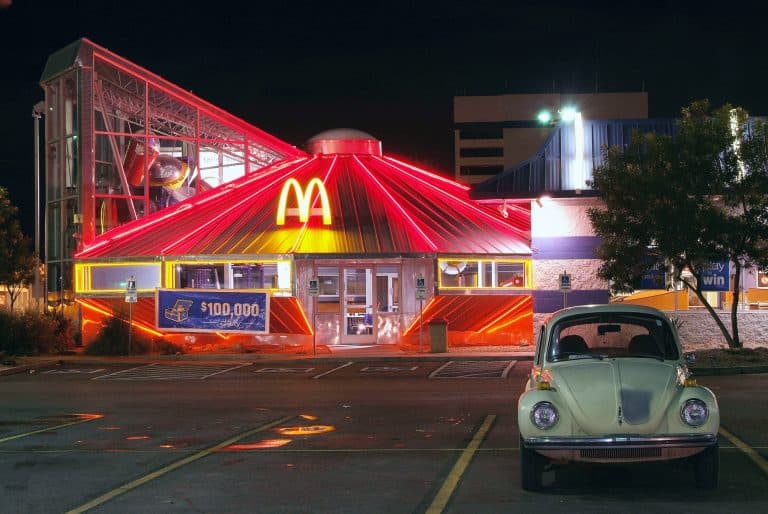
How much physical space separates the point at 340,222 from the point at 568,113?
8.78 meters

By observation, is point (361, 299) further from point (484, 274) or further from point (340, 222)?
point (484, 274)

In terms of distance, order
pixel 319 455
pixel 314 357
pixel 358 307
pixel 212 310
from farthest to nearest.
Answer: pixel 358 307 < pixel 212 310 < pixel 314 357 < pixel 319 455

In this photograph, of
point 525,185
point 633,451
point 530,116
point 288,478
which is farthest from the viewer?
point 530,116

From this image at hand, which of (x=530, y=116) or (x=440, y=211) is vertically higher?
(x=530, y=116)

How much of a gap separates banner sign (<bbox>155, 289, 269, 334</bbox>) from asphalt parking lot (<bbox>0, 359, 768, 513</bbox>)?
1190 cm

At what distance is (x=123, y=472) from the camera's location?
12.0 meters

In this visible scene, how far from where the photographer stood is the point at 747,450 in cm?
1262

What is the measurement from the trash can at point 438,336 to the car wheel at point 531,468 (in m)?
23.5

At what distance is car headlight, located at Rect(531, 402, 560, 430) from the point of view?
10.1 meters

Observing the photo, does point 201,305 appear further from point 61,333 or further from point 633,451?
point 633,451

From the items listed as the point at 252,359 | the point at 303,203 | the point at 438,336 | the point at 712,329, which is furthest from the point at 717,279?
the point at 252,359

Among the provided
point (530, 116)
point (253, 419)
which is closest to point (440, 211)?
point (253, 419)

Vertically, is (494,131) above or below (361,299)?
above

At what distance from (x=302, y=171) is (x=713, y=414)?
1360 inches
